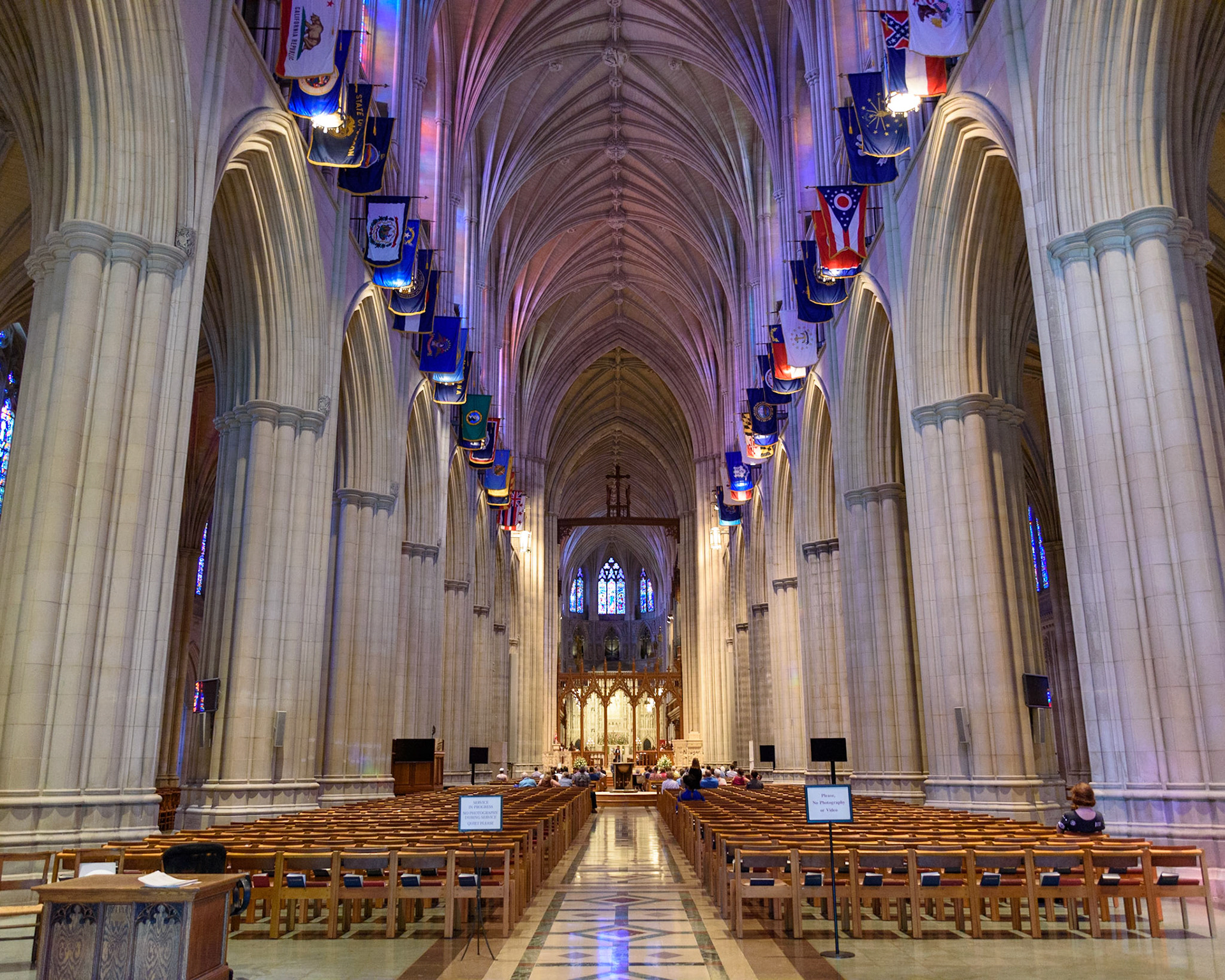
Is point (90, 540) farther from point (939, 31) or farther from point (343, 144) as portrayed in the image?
point (939, 31)

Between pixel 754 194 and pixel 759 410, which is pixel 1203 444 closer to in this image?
pixel 759 410

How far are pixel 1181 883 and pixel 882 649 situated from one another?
38.5 feet

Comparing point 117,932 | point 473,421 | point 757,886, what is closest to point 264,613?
point 757,886

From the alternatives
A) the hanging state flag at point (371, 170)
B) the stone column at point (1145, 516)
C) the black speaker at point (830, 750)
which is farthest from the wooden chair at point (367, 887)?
the hanging state flag at point (371, 170)

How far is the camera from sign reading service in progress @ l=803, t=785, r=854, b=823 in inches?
283

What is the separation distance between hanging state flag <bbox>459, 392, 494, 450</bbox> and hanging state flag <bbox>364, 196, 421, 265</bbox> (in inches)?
345

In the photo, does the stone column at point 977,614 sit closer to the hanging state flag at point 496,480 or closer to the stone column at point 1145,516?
the stone column at point 1145,516

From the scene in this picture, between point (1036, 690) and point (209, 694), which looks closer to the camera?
point (1036, 690)

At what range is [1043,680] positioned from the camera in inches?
539

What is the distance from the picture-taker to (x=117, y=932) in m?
4.99

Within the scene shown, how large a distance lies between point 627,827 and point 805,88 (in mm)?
20345

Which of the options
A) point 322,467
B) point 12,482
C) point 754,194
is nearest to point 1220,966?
point 12,482

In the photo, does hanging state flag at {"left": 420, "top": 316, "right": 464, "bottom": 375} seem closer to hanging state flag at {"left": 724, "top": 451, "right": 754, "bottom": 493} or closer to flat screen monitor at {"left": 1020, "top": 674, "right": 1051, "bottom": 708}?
hanging state flag at {"left": 724, "top": 451, "right": 754, "bottom": 493}

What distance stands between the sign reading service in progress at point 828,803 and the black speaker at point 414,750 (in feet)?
49.9
